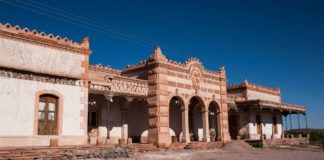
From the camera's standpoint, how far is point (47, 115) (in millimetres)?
16188

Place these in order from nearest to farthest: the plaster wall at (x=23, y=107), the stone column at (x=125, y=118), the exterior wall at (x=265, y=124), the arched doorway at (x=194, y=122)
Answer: the plaster wall at (x=23, y=107) → the stone column at (x=125, y=118) → the arched doorway at (x=194, y=122) → the exterior wall at (x=265, y=124)

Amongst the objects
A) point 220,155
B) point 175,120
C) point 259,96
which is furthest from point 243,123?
point 220,155

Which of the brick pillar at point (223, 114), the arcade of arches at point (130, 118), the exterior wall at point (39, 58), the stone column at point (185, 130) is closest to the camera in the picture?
the exterior wall at point (39, 58)

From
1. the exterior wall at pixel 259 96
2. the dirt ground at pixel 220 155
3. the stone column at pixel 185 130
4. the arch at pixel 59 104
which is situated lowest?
the dirt ground at pixel 220 155

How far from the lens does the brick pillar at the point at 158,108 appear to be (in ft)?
70.9

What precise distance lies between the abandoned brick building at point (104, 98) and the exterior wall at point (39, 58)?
0.05 metres

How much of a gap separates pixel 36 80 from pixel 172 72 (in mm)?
10195

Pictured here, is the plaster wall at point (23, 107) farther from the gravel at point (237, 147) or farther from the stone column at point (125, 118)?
the gravel at point (237, 147)

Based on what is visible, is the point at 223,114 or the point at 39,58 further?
the point at 223,114

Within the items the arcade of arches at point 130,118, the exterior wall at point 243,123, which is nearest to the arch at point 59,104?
the arcade of arches at point 130,118

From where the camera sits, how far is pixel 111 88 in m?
19.8

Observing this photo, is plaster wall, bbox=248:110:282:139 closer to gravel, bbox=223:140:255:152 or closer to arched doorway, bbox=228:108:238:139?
arched doorway, bbox=228:108:238:139

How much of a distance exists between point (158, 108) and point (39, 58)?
868cm

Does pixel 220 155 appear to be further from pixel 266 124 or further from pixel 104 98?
pixel 266 124
